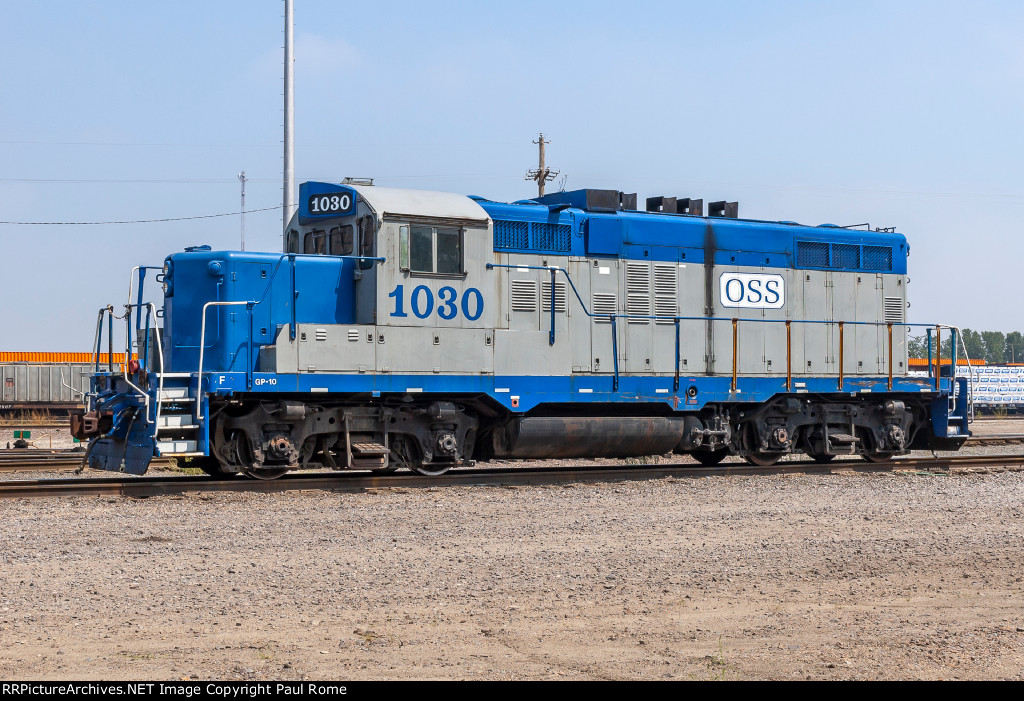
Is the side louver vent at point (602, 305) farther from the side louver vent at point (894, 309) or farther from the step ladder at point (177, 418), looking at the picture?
the step ladder at point (177, 418)

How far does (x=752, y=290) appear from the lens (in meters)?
15.7

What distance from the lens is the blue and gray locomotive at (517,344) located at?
41.2 feet

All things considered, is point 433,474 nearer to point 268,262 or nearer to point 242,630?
point 268,262

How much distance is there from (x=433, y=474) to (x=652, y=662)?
8.48m

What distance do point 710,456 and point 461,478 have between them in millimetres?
4676

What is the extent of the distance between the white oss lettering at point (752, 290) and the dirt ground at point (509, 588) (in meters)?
4.33

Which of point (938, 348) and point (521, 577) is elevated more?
point (938, 348)

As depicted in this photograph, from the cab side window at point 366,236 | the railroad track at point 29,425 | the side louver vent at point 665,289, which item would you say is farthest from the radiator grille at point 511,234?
the railroad track at point 29,425

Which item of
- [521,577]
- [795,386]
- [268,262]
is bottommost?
Result: [521,577]

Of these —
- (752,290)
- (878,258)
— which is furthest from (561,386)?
(878,258)

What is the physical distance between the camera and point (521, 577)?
7.46 m

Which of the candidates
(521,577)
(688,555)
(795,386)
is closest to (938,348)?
(795,386)
